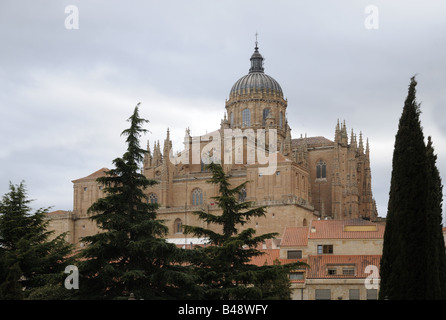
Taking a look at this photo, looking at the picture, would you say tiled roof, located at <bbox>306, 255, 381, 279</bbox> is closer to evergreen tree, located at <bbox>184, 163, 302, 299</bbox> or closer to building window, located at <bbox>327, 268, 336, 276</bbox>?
building window, located at <bbox>327, 268, 336, 276</bbox>

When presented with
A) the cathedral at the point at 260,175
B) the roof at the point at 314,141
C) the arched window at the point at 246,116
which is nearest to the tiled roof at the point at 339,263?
the cathedral at the point at 260,175

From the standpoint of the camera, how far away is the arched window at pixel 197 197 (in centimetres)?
8300

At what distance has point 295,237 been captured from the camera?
5391cm

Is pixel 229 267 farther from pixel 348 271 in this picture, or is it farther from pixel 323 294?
pixel 348 271

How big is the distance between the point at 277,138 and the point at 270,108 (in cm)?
492

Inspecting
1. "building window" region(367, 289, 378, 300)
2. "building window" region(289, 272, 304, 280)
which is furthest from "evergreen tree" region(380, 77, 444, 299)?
"building window" region(289, 272, 304, 280)

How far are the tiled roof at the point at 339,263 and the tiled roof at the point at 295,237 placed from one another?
272 centimetres

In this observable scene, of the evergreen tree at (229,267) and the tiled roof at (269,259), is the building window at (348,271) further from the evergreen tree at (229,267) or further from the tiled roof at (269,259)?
the evergreen tree at (229,267)

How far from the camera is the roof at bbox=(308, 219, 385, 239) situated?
51344 millimetres

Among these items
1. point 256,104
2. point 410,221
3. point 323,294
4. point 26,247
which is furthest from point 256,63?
point 410,221

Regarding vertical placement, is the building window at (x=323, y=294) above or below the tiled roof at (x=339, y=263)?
below

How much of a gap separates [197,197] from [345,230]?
3287 cm

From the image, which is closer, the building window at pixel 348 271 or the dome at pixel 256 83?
the building window at pixel 348 271

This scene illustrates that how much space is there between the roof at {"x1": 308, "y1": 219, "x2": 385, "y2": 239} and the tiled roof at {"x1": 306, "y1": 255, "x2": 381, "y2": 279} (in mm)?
1831
